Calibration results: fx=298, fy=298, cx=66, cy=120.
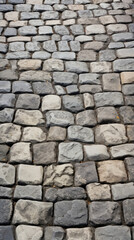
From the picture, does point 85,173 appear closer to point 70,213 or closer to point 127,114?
point 70,213

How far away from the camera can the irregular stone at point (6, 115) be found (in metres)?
3.61

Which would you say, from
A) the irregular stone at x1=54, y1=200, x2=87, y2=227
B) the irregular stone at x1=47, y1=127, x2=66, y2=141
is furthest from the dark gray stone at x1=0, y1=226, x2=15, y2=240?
the irregular stone at x1=47, y1=127, x2=66, y2=141

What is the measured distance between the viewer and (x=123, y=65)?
4500mm

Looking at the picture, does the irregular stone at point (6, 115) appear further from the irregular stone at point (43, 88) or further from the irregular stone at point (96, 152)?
the irregular stone at point (96, 152)

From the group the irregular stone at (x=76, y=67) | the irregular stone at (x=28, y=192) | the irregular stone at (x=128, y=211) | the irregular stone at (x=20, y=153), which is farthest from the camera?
the irregular stone at (x=76, y=67)

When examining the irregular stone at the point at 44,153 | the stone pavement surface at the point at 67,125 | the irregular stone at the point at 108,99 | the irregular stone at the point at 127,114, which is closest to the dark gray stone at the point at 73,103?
the stone pavement surface at the point at 67,125

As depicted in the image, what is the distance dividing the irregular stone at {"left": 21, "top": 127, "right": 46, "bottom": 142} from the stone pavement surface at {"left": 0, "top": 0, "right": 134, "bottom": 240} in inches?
0.5

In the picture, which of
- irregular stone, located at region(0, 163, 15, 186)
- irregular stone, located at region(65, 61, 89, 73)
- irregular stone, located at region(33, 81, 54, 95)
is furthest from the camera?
irregular stone, located at region(65, 61, 89, 73)

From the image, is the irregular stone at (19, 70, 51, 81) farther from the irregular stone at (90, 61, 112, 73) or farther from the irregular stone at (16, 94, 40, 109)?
the irregular stone at (90, 61, 112, 73)

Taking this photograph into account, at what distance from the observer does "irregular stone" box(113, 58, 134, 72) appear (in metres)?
4.43

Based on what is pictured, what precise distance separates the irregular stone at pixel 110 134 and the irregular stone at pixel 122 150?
0.08 meters

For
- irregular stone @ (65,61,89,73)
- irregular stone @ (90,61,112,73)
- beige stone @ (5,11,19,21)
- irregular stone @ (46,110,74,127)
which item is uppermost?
beige stone @ (5,11,19,21)

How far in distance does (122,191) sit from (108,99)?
4.68ft

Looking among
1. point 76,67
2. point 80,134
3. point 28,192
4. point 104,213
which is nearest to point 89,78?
point 76,67
